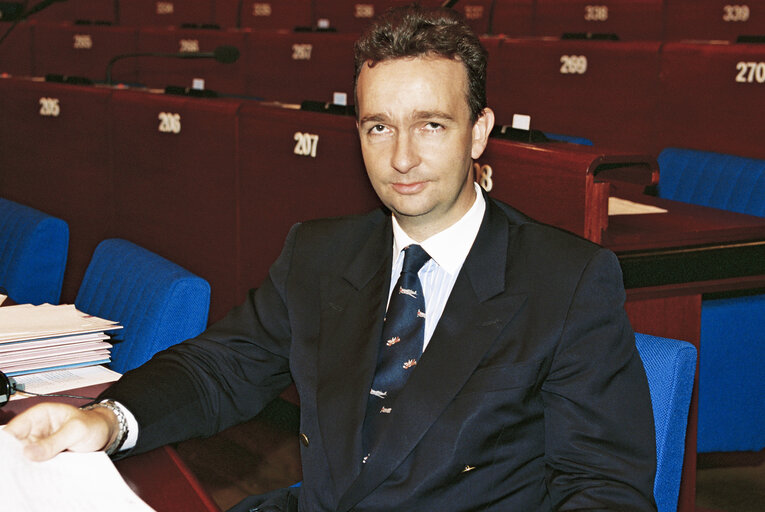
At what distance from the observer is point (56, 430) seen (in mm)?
1229

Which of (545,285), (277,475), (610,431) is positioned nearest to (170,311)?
(545,285)

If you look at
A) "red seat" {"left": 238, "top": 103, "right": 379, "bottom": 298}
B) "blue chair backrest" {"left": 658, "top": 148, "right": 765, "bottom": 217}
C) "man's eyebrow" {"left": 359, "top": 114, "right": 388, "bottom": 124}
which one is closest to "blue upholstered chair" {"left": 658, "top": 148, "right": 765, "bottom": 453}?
"blue chair backrest" {"left": 658, "top": 148, "right": 765, "bottom": 217}

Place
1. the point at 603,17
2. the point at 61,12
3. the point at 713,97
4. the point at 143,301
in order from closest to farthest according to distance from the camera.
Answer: the point at 143,301, the point at 713,97, the point at 603,17, the point at 61,12

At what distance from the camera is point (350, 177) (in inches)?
129

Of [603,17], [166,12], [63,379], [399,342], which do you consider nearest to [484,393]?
[399,342]

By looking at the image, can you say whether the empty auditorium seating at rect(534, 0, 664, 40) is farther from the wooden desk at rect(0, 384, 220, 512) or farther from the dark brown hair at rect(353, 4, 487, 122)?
the wooden desk at rect(0, 384, 220, 512)

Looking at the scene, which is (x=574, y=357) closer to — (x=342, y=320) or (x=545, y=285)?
(x=545, y=285)

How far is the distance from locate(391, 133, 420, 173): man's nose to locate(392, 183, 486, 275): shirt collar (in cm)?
13

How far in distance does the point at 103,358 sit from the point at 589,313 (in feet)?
2.96

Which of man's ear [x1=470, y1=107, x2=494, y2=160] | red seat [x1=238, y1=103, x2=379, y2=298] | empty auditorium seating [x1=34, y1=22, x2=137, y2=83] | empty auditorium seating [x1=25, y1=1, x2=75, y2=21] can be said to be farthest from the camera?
empty auditorium seating [x1=25, y1=1, x2=75, y2=21]

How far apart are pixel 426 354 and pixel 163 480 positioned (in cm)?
41

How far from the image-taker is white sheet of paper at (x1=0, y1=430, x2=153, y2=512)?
3.58 feet

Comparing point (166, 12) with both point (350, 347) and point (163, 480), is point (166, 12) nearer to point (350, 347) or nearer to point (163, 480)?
point (350, 347)

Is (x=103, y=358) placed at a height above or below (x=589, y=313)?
below
